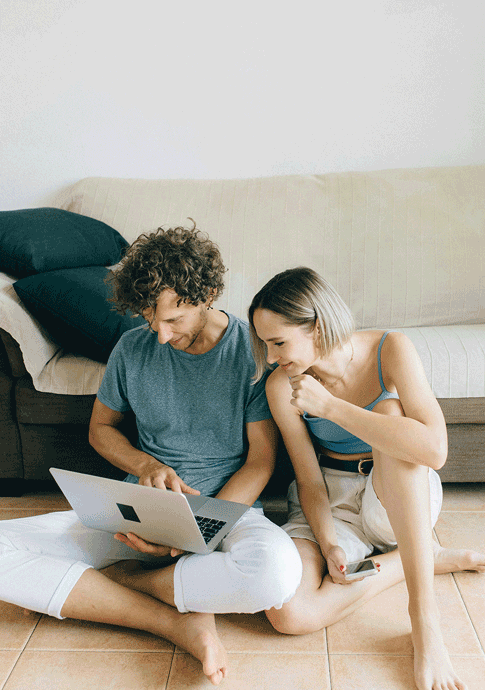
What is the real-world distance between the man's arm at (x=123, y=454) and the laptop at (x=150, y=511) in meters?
0.07

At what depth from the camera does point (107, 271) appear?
6.31 feet

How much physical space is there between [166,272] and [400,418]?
1.88 ft

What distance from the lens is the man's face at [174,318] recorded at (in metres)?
1.30

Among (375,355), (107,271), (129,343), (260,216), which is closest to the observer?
(375,355)

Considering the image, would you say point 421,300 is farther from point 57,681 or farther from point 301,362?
point 57,681

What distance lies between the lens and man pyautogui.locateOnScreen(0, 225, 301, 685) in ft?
4.02

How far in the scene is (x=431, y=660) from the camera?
113 cm

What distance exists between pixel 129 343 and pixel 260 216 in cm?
90

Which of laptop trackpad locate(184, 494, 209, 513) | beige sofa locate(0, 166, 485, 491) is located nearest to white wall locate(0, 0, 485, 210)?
beige sofa locate(0, 166, 485, 491)

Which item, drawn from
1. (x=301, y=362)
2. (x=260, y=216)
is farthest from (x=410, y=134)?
(x=301, y=362)

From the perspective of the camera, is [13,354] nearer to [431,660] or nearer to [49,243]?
[49,243]

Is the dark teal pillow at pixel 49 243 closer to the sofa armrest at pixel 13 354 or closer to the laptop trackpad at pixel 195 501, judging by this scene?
the sofa armrest at pixel 13 354

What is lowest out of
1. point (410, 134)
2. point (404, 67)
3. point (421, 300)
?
point (421, 300)

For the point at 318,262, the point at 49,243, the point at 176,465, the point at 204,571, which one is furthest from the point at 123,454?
the point at 318,262
